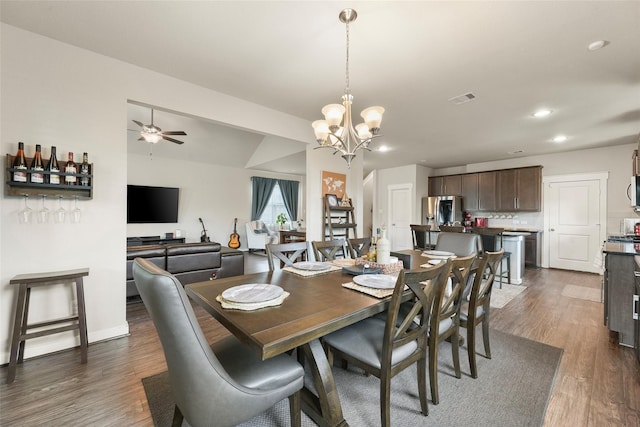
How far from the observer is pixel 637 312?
6.59 ft

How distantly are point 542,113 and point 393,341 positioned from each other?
13.3ft

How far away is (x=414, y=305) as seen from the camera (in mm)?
1427

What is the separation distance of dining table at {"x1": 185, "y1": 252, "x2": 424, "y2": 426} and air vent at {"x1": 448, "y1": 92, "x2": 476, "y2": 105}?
284 centimetres

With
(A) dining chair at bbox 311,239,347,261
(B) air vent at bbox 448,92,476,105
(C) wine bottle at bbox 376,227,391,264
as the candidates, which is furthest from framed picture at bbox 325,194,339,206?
(C) wine bottle at bbox 376,227,391,264

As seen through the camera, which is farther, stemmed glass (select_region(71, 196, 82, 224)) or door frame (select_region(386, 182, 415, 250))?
door frame (select_region(386, 182, 415, 250))

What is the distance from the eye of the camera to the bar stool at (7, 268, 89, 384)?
1.90 m

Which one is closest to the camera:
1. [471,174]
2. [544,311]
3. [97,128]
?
[97,128]

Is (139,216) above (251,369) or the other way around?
above

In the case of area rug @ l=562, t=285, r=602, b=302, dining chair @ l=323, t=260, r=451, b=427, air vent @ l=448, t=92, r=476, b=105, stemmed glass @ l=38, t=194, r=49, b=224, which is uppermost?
air vent @ l=448, t=92, r=476, b=105

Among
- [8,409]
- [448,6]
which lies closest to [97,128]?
[8,409]

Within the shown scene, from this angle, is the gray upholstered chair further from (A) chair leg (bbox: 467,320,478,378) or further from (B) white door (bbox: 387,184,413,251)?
(B) white door (bbox: 387,184,413,251)

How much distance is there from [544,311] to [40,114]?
563 centimetres

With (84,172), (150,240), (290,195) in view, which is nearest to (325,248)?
(84,172)

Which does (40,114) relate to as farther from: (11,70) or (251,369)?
(251,369)
